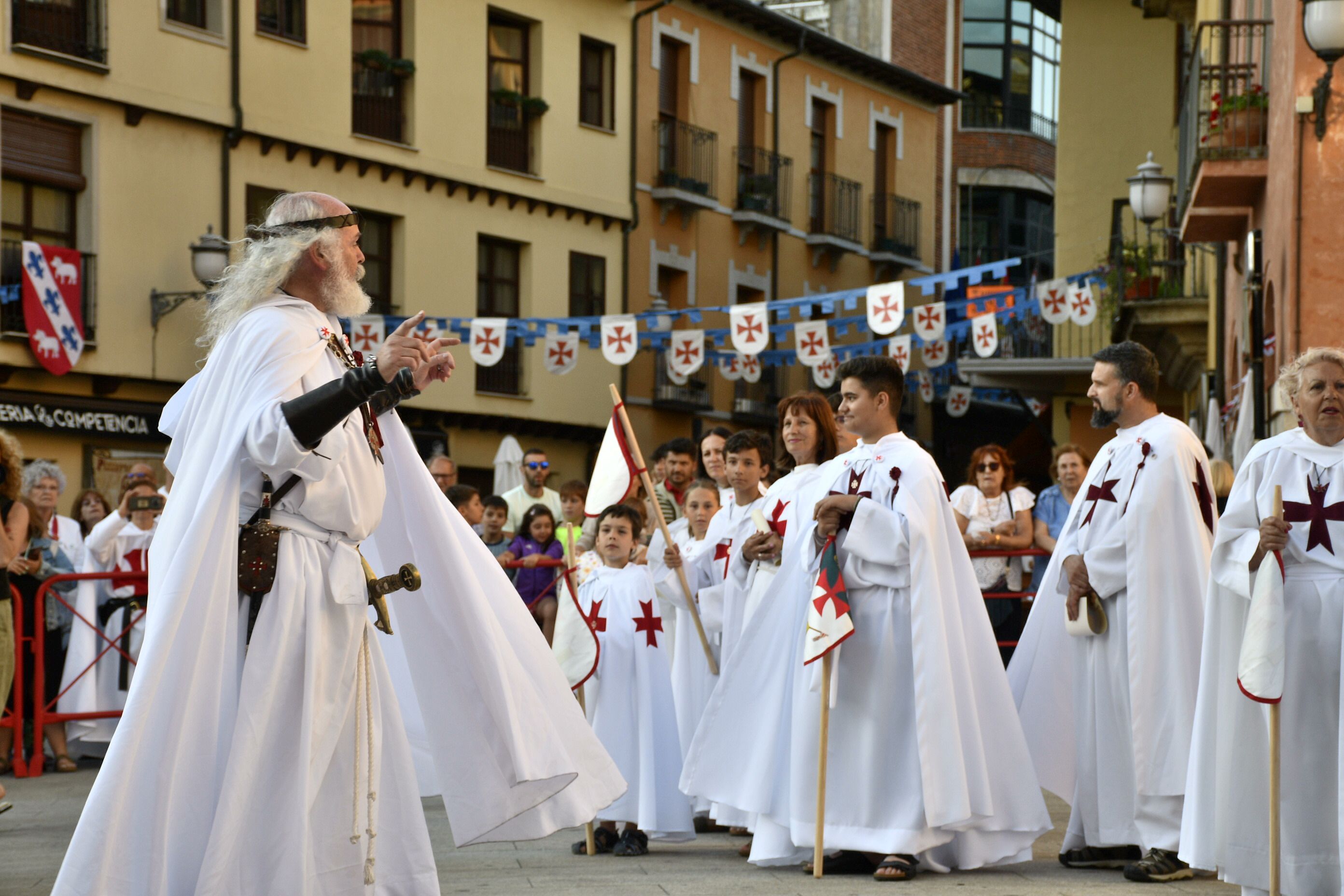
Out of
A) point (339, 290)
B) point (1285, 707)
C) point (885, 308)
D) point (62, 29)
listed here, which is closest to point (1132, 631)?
point (1285, 707)

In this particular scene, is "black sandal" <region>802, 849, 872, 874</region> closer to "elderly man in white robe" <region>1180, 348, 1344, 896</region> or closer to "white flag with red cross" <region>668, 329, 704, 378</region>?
"elderly man in white robe" <region>1180, 348, 1344, 896</region>

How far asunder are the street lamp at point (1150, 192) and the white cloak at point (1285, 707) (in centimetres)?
1178

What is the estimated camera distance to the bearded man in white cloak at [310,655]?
480 cm

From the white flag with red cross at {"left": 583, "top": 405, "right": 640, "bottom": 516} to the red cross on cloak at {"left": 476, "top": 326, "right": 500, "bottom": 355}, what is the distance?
36.8ft

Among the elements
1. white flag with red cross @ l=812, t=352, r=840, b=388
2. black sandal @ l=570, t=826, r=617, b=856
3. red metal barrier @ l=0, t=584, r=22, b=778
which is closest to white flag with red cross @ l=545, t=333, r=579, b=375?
white flag with red cross @ l=812, t=352, r=840, b=388

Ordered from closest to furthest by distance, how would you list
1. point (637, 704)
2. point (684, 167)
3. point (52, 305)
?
point (637, 704)
point (52, 305)
point (684, 167)

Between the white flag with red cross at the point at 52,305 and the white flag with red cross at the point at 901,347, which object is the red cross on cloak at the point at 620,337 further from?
the white flag with red cross at the point at 52,305

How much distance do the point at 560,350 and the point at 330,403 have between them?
1575 centimetres

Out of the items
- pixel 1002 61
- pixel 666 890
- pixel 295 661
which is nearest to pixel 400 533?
pixel 295 661

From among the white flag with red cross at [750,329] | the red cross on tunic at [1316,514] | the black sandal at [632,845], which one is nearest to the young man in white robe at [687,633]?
the black sandal at [632,845]

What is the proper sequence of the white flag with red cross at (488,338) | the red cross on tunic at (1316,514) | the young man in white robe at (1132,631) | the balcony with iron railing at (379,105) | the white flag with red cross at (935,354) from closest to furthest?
the red cross on tunic at (1316,514), the young man in white robe at (1132,631), the white flag with red cross at (488,338), the balcony with iron railing at (379,105), the white flag with red cross at (935,354)

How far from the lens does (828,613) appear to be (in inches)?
295

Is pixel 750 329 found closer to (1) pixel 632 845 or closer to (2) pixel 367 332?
(2) pixel 367 332

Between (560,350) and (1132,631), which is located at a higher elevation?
(560,350)
